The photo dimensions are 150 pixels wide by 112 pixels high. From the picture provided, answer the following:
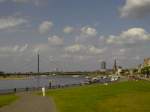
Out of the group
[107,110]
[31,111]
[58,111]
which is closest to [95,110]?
[107,110]

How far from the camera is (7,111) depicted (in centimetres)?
3309

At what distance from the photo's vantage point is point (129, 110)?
33.8 metres

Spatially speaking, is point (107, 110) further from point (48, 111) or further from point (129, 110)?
point (48, 111)

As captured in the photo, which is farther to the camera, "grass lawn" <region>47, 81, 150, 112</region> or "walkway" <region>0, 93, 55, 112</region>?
"grass lawn" <region>47, 81, 150, 112</region>

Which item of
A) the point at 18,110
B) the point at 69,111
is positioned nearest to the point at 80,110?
the point at 69,111

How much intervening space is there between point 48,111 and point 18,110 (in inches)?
123

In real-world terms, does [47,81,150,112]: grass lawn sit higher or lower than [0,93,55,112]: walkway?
lower

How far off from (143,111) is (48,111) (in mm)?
8156

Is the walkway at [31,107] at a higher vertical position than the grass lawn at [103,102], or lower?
higher

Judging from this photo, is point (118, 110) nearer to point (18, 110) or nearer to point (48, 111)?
point (48, 111)

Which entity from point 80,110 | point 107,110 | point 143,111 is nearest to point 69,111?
point 80,110

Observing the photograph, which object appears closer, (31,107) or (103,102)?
(31,107)

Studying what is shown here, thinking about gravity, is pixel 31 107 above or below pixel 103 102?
above

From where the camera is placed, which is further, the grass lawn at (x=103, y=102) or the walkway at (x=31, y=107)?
the grass lawn at (x=103, y=102)
